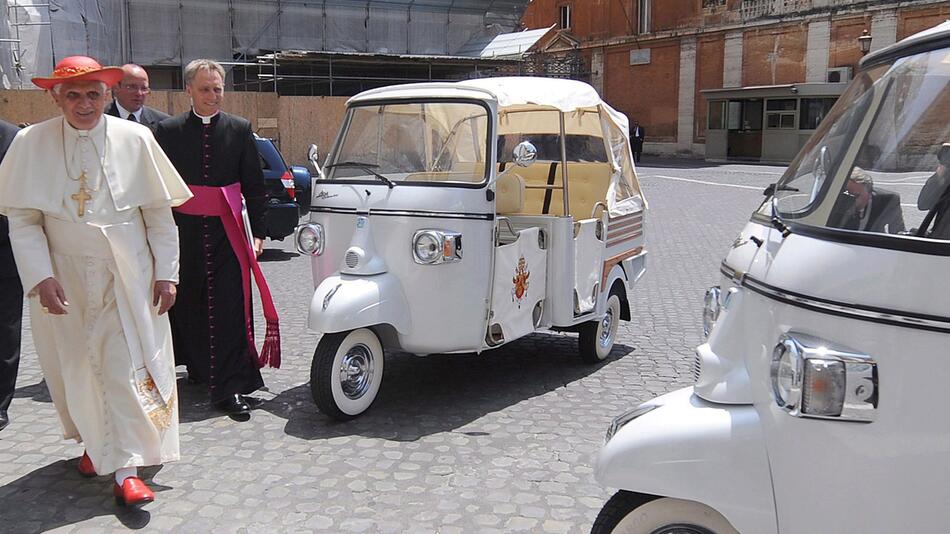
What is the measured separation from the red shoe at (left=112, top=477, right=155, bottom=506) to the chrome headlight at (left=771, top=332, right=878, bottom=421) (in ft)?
9.60

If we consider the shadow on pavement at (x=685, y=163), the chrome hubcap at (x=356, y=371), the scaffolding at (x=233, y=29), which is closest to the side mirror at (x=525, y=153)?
the chrome hubcap at (x=356, y=371)

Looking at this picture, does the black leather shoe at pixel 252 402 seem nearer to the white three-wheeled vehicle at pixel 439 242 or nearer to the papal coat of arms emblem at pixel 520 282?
the white three-wheeled vehicle at pixel 439 242

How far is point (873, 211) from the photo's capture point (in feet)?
8.03

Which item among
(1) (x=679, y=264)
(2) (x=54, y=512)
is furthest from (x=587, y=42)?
(2) (x=54, y=512)

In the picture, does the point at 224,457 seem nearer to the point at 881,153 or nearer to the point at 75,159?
the point at 75,159

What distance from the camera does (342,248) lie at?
18.1 ft

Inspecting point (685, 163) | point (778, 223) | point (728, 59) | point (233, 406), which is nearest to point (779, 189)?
point (778, 223)

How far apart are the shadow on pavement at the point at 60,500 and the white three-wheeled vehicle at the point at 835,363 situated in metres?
2.41

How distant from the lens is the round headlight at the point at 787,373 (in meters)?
2.35

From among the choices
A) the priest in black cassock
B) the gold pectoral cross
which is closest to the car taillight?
the priest in black cassock

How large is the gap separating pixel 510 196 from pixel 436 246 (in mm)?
1188

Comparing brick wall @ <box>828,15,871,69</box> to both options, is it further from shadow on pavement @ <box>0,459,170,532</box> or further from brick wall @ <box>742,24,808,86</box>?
shadow on pavement @ <box>0,459,170,532</box>

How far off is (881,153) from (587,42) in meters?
43.8

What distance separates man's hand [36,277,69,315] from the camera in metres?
3.84
